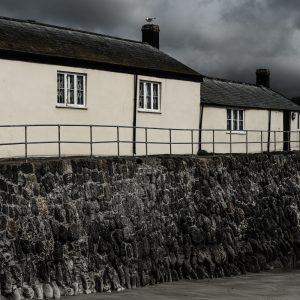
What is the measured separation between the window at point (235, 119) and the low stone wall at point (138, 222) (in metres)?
4.43

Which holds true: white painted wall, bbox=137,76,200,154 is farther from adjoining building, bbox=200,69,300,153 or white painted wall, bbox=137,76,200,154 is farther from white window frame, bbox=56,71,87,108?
white window frame, bbox=56,71,87,108

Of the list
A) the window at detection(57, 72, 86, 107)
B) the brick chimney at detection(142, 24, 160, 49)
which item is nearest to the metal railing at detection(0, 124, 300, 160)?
the window at detection(57, 72, 86, 107)

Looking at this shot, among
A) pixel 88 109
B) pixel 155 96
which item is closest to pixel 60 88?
pixel 88 109

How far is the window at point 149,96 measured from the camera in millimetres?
24747

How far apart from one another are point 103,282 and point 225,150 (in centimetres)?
1327

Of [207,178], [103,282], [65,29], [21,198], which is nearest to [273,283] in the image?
[207,178]

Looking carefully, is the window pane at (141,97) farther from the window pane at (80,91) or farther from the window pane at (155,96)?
the window pane at (80,91)

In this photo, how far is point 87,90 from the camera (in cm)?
2233

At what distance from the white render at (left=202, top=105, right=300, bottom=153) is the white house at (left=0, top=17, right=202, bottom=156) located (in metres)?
1.33

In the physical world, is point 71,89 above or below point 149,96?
below

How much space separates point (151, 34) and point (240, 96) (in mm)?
5906

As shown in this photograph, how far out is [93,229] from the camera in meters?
18.0

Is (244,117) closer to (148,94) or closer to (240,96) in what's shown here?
(240,96)

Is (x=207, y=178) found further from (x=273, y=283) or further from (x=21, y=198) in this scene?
(x=21, y=198)
